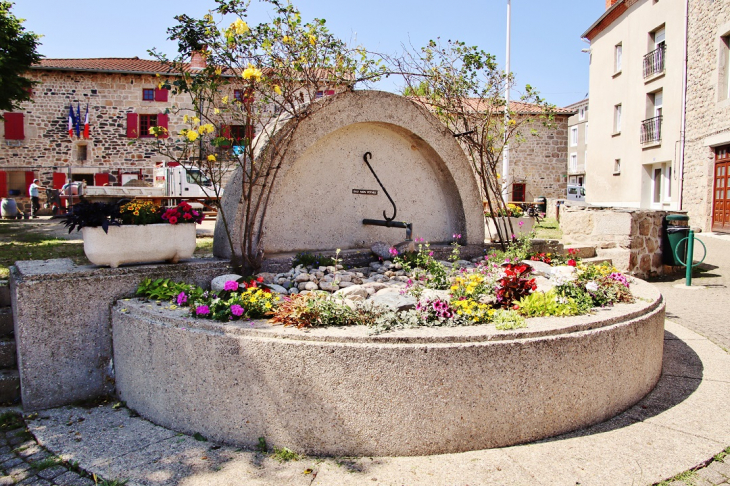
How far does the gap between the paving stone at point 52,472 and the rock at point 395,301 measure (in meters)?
1.94

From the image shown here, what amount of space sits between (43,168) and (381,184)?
81.3ft

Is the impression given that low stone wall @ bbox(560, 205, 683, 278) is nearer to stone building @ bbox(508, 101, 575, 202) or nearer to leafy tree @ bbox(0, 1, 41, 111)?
leafy tree @ bbox(0, 1, 41, 111)

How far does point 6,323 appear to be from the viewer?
166 inches

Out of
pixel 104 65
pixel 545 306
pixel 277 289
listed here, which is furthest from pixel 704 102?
pixel 104 65

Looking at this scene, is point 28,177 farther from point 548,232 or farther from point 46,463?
point 46,463

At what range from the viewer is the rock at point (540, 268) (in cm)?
507

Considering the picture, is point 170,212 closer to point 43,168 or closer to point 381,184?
point 381,184

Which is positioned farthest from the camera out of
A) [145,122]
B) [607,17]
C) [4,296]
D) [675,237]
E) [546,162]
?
[546,162]

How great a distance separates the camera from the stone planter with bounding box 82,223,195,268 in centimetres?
373

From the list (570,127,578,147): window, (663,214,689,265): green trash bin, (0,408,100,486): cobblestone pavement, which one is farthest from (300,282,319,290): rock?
(570,127,578,147): window

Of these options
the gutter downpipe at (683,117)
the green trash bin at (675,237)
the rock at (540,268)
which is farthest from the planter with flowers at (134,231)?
the gutter downpipe at (683,117)

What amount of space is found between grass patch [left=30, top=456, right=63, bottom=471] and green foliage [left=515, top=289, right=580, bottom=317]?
289 cm

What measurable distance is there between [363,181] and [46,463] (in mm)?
3664

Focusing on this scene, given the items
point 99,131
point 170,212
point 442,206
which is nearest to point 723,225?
point 442,206
